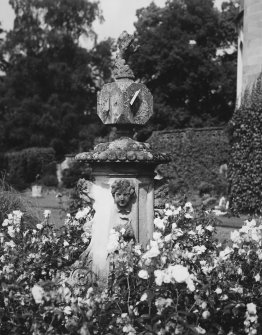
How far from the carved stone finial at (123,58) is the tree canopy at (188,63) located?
2584 centimetres

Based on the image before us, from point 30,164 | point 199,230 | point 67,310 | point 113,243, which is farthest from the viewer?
point 30,164

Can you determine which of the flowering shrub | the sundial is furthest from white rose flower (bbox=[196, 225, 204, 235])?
the sundial

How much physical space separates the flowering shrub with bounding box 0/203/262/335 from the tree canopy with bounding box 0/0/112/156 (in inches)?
1157

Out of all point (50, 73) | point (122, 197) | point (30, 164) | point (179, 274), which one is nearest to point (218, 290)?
point (179, 274)

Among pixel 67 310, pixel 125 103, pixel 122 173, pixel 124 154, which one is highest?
pixel 125 103

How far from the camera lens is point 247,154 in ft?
45.9

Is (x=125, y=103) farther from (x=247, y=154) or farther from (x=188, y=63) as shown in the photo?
(x=188, y=63)

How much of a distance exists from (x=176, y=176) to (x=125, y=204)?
15517 mm

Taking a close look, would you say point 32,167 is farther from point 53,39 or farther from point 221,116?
point 221,116

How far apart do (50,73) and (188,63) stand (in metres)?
9.60

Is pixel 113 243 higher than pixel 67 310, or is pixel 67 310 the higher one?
pixel 113 243

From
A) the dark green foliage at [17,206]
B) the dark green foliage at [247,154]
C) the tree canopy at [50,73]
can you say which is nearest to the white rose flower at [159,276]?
the dark green foliage at [17,206]

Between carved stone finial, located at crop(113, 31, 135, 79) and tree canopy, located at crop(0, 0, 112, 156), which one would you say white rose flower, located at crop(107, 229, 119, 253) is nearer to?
carved stone finial, located at crop(113, 31, 135, 79)

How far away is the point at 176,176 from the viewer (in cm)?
1981
